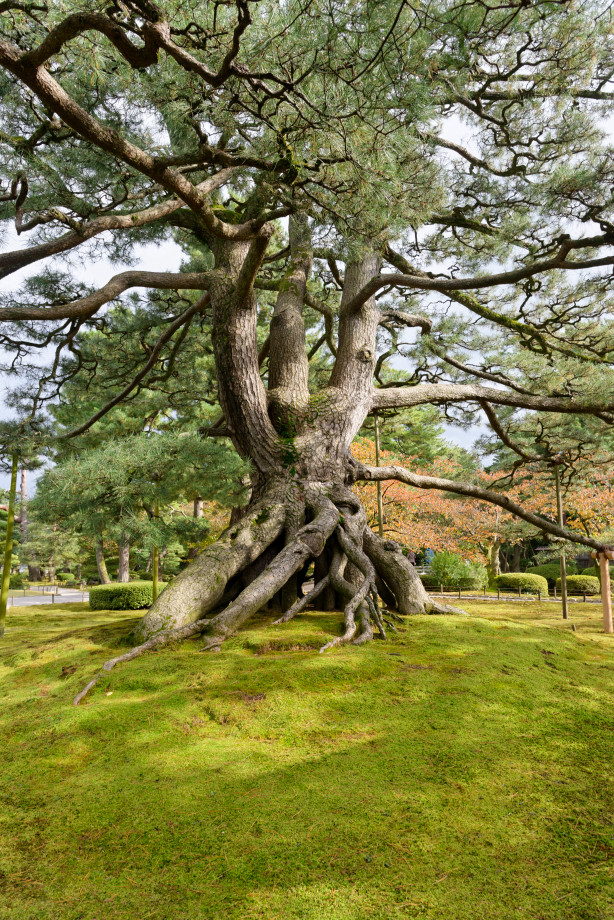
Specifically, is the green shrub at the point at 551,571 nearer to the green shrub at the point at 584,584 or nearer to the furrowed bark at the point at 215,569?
the green shrub at the point at 584,584

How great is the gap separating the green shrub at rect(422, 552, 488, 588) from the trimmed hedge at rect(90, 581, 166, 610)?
8342mm

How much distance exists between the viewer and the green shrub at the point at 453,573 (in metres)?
14.6

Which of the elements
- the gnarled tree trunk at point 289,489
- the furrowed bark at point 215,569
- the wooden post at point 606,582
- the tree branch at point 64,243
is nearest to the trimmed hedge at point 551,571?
the wooden post at point 606,582

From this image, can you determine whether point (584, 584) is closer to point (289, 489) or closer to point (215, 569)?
point (289, 489)

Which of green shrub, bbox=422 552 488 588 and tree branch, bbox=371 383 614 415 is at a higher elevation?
tree branch, bbox=371 383 614 415

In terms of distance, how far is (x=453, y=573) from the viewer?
14555mm

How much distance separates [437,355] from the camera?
7.64 metres

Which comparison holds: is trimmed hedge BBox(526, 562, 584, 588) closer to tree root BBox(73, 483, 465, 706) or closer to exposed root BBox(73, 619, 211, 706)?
tree root BBox(73, 483, 465, 706)

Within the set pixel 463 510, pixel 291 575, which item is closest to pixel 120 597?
pixel 291 575

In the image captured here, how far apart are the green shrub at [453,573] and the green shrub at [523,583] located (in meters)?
0.62

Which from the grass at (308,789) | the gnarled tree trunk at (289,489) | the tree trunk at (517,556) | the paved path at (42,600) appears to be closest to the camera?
the grass at (308,789)

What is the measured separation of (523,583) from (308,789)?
48.0ft

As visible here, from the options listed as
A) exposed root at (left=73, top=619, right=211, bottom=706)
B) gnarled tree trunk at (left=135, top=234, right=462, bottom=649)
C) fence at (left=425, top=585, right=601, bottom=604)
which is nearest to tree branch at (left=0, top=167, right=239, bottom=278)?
gnarled tree trunk at (left=135, top=234, right=462, bottom=649)

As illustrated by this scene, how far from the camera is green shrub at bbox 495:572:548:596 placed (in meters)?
14.7
